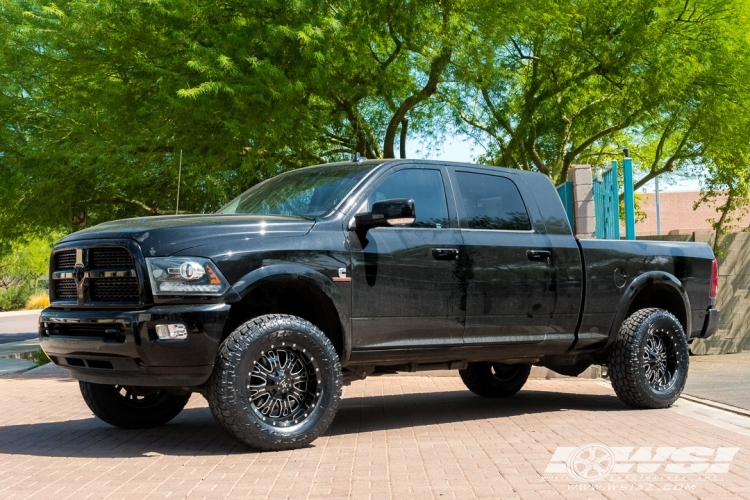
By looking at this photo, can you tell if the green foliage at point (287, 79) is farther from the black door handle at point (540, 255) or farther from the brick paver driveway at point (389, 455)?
the black door handle at point (540, 255)

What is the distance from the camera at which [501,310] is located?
8266 mm

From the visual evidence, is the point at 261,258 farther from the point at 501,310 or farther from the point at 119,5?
the point at 119,5

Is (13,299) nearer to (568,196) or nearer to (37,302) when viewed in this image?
(37,302)

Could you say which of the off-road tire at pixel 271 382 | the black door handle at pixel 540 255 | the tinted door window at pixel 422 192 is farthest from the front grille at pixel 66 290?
the black door handle at pixel 540 255

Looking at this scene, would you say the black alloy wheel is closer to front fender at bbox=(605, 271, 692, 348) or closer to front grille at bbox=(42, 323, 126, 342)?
front grille at bbox=(42, 323, 126, 342)

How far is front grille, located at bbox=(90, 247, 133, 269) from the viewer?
6828mm

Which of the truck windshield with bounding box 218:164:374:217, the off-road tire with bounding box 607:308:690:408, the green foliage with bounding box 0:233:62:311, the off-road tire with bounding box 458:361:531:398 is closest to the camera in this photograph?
the truck windshield with bounding box 218:164:374:217

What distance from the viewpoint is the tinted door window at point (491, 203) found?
832cm

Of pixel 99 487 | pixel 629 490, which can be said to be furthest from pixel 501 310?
pixel 99 487

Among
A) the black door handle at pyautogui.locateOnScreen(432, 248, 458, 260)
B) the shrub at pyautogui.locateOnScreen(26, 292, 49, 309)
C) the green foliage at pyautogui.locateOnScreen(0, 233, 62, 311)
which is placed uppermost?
the black door handle at pyautogui.locateOnScreen(432, 248, 458, 260)
